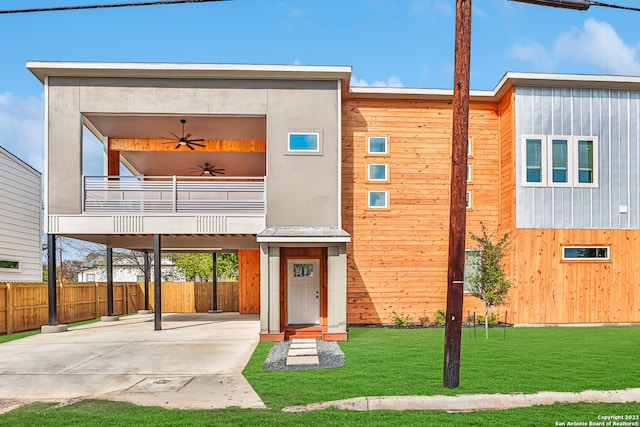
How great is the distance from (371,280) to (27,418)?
34.9 feet

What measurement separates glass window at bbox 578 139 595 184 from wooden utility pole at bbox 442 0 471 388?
9.76m

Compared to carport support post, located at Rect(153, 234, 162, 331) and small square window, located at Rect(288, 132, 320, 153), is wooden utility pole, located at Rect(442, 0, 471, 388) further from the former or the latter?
carport support post, located at Rect(153, 234, 162, 331)

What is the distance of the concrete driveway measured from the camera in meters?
7.57

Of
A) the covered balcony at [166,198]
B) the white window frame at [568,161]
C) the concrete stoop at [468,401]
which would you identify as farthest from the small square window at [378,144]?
the concrete stoop at [468,401]

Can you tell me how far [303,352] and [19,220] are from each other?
16218 mm

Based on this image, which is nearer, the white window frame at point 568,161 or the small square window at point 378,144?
the white window frame at point 568,161

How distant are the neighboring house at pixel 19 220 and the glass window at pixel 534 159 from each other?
1921 cm

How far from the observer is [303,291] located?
14789 millimetres

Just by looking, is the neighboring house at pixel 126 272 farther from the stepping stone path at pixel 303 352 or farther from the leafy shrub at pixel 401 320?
the stepping stone path at pixel 303 352

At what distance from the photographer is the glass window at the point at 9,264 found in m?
19.8

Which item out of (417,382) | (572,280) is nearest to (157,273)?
(417,382)

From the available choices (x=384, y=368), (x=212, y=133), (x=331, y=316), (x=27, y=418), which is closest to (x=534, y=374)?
(x=384, y=368)

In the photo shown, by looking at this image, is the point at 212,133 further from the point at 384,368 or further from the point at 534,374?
the point at 534,374

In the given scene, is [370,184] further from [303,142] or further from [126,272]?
[126,272]
